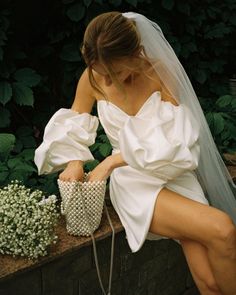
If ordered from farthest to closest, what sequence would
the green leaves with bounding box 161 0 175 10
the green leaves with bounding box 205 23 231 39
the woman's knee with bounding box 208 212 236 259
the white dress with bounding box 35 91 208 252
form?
1. the green leaves with bounding box 205 23 231 39
2. the green leaves with bounding box 161 0 175 10
3. the white dress with bounding box 35 91 208 252
4. the woman's knee with bounding box 208 212 236 259

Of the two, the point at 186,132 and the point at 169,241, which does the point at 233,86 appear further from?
the point at 186,132

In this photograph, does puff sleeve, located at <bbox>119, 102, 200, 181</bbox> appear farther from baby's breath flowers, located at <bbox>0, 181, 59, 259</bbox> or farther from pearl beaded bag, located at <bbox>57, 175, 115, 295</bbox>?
baby's breath flowers, located at <bbox>0, 181, 59, 259</bbox>

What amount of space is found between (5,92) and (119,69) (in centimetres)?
108

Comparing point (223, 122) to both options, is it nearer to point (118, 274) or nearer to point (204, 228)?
point (118, 274)

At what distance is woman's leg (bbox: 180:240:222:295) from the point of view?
1805 millimetres

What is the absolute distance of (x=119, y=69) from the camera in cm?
184

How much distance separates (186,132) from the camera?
1.85 meters

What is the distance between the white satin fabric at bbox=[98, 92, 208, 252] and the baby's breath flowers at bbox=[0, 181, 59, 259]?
34cm

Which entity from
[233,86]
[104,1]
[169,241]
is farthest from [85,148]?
[233,86]

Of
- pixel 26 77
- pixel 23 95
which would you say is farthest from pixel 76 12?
pixel 23 95

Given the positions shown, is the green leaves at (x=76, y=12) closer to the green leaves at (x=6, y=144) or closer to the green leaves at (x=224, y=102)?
the green leaves at (x=6, y=144)

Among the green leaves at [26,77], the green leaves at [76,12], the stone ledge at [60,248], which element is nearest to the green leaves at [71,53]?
the green leaves at [76,12]

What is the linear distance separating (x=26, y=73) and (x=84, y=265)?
4.23 feet

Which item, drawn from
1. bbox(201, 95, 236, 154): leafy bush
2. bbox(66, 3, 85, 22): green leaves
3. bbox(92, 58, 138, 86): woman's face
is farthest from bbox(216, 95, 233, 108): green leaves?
bbox(92, 58, 138, 86): woman's face
